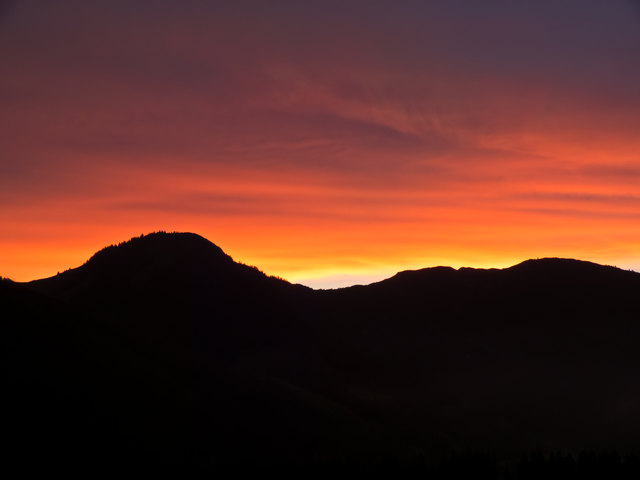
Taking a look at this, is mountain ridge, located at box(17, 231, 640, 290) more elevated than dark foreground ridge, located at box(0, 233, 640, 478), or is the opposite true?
mountain ridge, located at box(17, 231, 640, 290)

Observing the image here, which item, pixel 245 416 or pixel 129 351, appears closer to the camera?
pixel 245 416

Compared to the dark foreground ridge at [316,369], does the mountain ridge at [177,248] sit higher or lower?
higher

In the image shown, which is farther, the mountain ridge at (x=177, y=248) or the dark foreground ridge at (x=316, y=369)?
the mountain ridge at (x=177, y=248)

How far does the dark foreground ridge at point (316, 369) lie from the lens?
1348 inches

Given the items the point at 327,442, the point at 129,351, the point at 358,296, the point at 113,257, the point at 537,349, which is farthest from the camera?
the point at 358,296

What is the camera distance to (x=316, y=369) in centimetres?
6562

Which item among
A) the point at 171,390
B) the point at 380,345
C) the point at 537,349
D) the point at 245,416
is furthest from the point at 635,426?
the point at 171,390

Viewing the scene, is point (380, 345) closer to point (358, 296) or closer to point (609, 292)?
point (358, 296)

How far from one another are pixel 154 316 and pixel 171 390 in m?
30.6

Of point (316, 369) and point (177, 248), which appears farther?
point (177, 248)

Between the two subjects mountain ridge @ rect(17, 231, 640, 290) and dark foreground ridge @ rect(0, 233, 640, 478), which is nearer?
dark foreground ridge @ rect(0, 233, 640, 478)

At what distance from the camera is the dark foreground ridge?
34.2m

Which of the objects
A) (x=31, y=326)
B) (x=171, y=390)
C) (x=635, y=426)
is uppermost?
(x=31, y=326)

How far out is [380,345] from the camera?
76438mm
